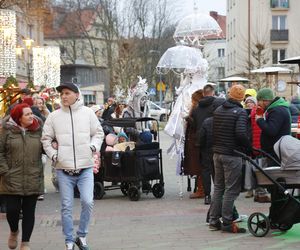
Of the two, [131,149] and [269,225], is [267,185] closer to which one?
[269,225]

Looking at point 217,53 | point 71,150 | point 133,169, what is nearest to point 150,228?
point 71,150

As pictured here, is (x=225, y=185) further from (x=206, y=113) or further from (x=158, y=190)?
(x=158, y=190)

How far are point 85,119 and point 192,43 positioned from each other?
1037cm

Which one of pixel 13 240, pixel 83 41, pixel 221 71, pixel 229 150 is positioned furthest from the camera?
pixel 221 71

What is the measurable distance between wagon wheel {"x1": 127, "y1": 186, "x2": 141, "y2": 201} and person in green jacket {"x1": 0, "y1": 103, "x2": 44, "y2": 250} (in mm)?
4521

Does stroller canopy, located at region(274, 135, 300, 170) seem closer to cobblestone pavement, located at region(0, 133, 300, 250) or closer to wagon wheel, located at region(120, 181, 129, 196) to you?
cobblestone pavement, located at region(0, 133, 300, 250)

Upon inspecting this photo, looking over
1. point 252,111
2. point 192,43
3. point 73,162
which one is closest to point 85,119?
point 73,162

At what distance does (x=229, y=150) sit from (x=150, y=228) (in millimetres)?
1670

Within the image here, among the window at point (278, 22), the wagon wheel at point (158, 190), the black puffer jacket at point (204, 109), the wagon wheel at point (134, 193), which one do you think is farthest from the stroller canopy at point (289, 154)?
the window at point (278, 22)

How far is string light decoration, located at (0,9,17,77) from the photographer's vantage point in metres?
16.6

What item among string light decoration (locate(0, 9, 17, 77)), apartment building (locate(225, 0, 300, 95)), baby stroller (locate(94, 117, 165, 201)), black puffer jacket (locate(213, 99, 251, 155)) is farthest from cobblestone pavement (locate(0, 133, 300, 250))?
apartment building (locate(225, 0, 300, 95))

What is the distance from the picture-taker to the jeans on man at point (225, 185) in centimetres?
873

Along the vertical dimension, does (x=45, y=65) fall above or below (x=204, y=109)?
above

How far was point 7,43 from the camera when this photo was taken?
17.3 m
